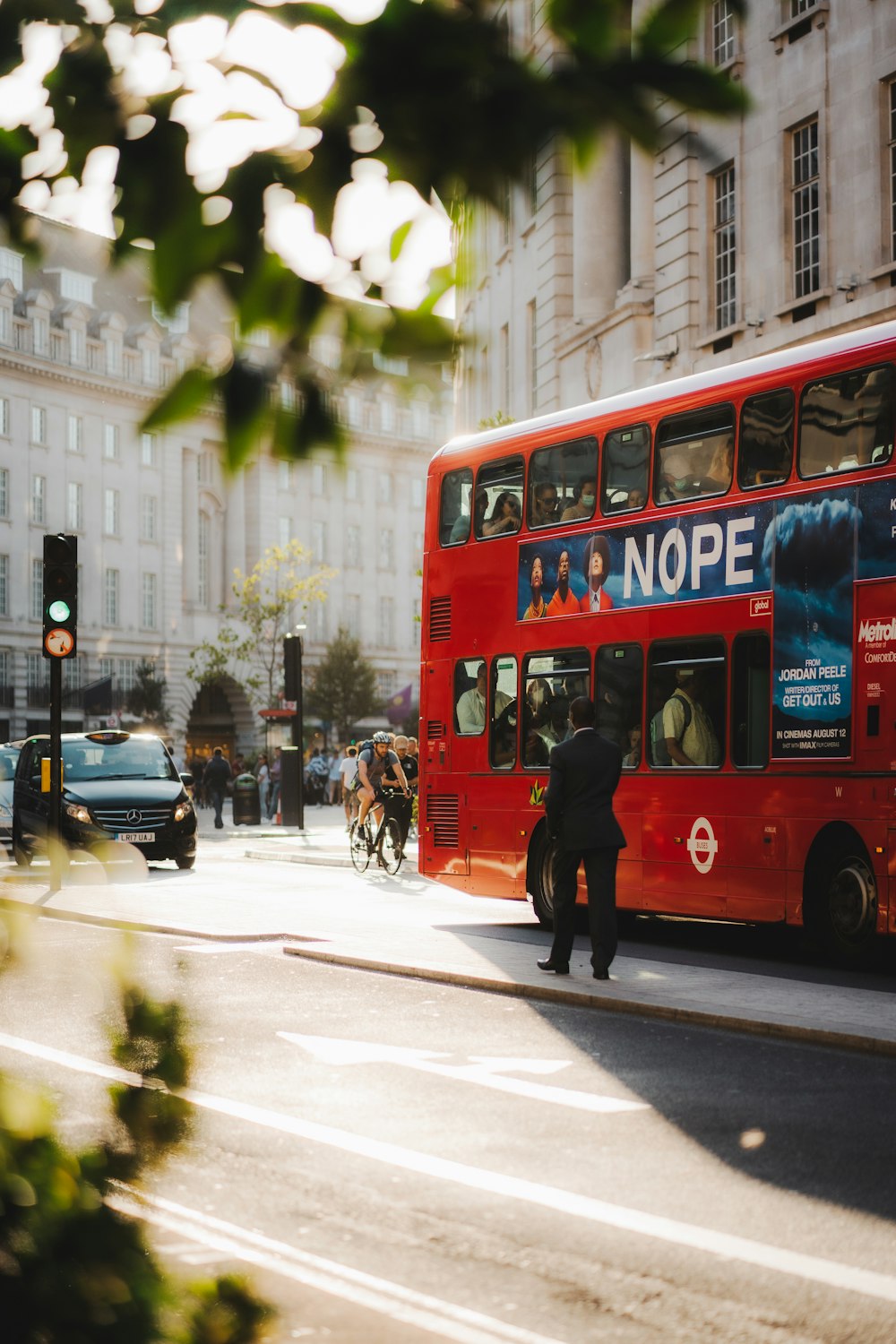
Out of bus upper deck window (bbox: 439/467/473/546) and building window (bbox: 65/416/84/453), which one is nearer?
bus upper deck window (bbox: 439/467/473/546)

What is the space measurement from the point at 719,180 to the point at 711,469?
15210mm

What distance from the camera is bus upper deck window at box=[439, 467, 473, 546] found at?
54.5ft

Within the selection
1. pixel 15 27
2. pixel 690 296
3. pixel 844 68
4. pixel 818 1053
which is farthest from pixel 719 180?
pixel 15 27

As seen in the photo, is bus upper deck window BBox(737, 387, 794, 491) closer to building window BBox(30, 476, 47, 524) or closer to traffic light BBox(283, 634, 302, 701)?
traffic light BBox(283, 634, 302, 701)

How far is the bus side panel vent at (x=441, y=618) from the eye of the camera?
54.7ft

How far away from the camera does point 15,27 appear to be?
74.8 inches

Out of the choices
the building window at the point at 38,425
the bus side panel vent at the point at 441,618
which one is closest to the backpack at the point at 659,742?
the bus side panel vent at the point at 441,618

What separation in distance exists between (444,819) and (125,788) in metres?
7.21

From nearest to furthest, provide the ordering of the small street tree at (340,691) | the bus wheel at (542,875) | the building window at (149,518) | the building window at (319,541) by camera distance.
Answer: the bus wheel at (542,875), the small street tree at (340,691), the building window at (149,518), the building window at (319,541)

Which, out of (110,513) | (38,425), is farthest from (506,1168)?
(110,513)

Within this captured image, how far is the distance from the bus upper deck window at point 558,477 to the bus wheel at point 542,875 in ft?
8.70

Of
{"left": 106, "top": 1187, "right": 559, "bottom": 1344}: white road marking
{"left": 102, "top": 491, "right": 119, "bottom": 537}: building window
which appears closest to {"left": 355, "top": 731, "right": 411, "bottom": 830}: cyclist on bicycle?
{"left": 106, "top": 1187, "right": 559, "bottom": 1344}: white road marking

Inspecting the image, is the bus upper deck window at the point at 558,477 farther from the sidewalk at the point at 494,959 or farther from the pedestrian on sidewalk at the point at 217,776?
the pedestrian on sidewalk at the point at 217,776

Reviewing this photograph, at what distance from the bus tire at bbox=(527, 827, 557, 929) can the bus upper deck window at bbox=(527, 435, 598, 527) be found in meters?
2.62
